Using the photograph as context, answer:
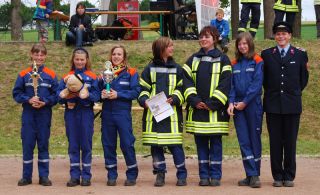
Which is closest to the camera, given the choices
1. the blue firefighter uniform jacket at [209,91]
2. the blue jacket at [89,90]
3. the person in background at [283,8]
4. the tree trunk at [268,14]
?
the blue firefighter uniform jacket at [209,91]

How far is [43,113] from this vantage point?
10.5 meters

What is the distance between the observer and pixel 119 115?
1038 cm

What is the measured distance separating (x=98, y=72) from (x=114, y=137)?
7858 mm

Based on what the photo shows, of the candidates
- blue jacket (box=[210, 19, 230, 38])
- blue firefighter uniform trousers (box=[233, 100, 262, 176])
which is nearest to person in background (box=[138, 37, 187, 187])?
blue firefighter uniform trousers (box=[233, 100, 262, 176])

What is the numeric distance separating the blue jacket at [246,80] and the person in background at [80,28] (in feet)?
30.0

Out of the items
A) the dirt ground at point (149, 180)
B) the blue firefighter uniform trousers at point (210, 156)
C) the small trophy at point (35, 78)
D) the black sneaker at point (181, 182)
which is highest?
the small trophy at point (35, 78)

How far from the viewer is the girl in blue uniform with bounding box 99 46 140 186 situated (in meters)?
10.4

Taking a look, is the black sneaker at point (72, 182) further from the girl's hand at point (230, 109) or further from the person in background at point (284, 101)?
the person in background at point (284, 101)

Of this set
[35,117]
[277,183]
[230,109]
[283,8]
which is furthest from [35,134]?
[283,8]

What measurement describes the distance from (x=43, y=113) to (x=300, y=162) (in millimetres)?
4382

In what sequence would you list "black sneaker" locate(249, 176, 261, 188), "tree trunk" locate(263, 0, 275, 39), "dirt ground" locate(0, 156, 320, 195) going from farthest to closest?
"tree trunk" locate(263, 0, 275, 39) < "black sneaker" locate(249, 176, 261, 188) < "dirt ground" locate(0, 156, 320, 195)

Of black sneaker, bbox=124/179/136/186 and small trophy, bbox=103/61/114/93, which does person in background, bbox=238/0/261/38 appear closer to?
small trophy, bbox=103/61/114/93

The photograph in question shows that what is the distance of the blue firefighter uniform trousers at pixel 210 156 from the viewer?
33.9ft

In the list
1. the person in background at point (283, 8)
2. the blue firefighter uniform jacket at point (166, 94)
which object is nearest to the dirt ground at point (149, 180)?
the blue firefighter uniform jacket at point (166, 94)
